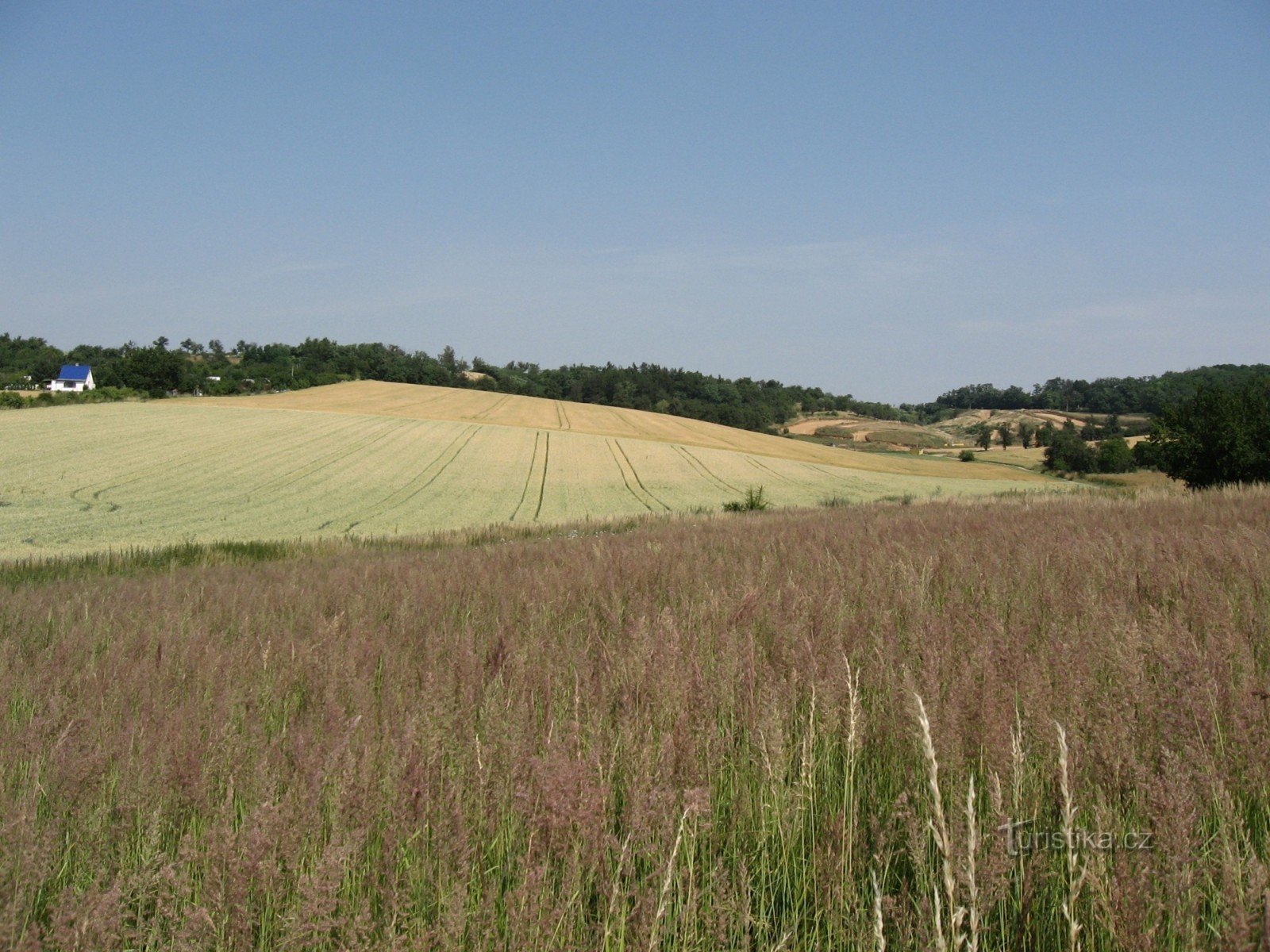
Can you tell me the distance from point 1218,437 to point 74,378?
12763 centimetres

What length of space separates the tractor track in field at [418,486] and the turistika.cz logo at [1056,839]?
79.3 ft

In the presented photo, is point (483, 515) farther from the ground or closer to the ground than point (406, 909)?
closer to the ground

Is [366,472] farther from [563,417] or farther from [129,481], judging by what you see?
[563,417]

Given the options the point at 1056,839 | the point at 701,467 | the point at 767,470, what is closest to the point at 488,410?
the point at 701,467

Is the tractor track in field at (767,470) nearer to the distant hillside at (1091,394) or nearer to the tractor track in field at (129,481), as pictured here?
the tractor track in field at (129,481)

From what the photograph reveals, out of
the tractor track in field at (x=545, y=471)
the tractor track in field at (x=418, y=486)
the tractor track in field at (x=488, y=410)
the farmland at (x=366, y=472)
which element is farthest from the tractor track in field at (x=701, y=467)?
the tractor track in field at (x=488, y=410)

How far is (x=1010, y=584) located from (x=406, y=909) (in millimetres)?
4467

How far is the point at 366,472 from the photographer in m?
37.5

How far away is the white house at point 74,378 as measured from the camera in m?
104

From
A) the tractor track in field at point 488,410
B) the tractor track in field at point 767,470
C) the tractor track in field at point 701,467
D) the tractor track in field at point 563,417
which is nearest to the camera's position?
the tractor track in field at point 701,467

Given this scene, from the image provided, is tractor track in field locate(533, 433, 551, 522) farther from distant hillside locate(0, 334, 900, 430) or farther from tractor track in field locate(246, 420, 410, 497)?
distant hillside locate(0, 334, 900, 430)

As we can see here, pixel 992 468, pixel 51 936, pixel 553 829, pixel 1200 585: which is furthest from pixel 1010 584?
pixel 992 468

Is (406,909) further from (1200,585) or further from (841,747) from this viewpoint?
(1200,585)

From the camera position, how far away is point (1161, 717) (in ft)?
8.18
